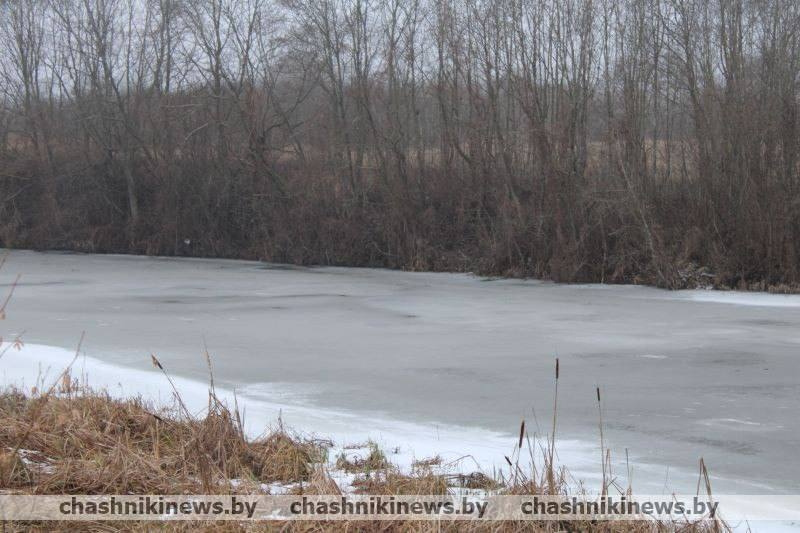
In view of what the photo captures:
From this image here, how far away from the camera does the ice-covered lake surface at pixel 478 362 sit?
6090 millimetres

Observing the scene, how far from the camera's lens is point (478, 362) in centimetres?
921

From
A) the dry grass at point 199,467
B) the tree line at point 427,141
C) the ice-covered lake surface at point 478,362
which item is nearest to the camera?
the dry grass at point 199,467

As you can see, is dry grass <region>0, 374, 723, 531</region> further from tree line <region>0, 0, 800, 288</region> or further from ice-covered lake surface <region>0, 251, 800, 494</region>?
tree line <region>0, 0, 800, 288</region>

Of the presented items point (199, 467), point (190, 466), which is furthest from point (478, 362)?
point (199, 467)

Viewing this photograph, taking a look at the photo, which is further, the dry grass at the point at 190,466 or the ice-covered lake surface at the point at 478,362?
the ice-covered lake surface at the point at 478,362

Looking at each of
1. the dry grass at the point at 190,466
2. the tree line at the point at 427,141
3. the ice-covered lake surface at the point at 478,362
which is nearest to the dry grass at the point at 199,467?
the dry grass at the point at 190,466

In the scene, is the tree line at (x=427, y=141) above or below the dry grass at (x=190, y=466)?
above

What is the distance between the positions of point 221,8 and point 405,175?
26.4 ft

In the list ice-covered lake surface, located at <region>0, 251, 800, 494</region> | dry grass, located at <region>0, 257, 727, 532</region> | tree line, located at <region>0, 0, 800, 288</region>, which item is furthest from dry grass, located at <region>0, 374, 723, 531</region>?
tree line, located at <region>0, 0, 800, 288</region>

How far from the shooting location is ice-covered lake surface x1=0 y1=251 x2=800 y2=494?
20.0 feet

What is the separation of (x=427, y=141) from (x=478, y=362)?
15.5m

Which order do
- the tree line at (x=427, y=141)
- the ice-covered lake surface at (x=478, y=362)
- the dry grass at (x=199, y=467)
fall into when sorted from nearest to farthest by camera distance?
the dry grass at (x=199, y=467)
the ice-covered lake surface at (x=478, y=362)
the tree line at (x=427, y=141)

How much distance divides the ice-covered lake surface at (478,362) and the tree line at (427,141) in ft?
8.17

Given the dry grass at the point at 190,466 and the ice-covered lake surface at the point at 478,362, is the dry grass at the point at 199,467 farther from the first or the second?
the ice-covered lake surface at the point at 478,362
